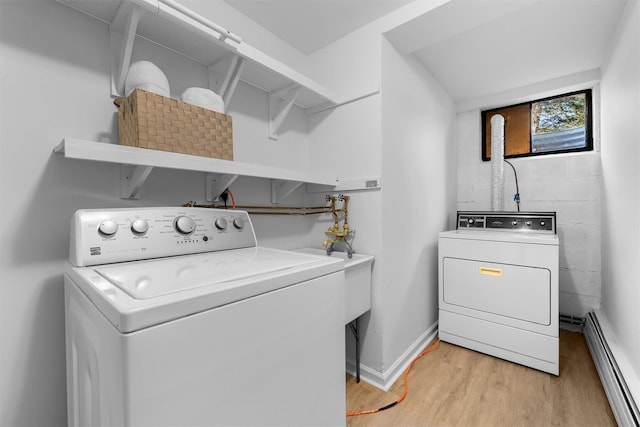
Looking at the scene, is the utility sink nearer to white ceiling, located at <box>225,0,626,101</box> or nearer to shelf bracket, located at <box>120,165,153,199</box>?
shelf bracket, located at <box>120,165,153,199</box>

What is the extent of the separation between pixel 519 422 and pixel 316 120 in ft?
7.01

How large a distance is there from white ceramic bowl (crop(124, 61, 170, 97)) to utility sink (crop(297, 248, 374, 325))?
1182 millimetres

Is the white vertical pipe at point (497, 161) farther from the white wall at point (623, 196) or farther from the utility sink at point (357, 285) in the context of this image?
the utility sink at point (357, 285)

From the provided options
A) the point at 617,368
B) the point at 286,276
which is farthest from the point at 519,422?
the point at 286,276

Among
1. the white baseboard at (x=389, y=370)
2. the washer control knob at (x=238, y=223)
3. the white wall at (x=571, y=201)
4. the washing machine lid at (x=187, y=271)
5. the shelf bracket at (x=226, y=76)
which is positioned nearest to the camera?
the washing machine lid at (x=187, y=271)

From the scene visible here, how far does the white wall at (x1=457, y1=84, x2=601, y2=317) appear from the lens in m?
2.33

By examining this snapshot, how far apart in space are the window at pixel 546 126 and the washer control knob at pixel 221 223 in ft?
9.07

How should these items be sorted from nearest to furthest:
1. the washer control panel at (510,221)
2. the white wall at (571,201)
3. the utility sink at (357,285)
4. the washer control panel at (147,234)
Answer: the washer control panel at (147,234)
the utility sink at (357,285)
the washer control panel at (510,221)
the white wall at (571,201)

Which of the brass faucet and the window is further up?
the window

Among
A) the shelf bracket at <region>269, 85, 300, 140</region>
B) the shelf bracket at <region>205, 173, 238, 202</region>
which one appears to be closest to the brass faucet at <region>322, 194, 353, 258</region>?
the shelf bracket at <region>269, 85, 300, 140</region>

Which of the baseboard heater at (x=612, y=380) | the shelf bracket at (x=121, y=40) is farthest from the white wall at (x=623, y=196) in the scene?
the shelf bracket at (x=121, y=40)

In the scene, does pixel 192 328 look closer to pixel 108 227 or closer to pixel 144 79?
pixel 108 227

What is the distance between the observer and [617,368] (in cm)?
145

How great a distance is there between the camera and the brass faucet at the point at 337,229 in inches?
69.1
